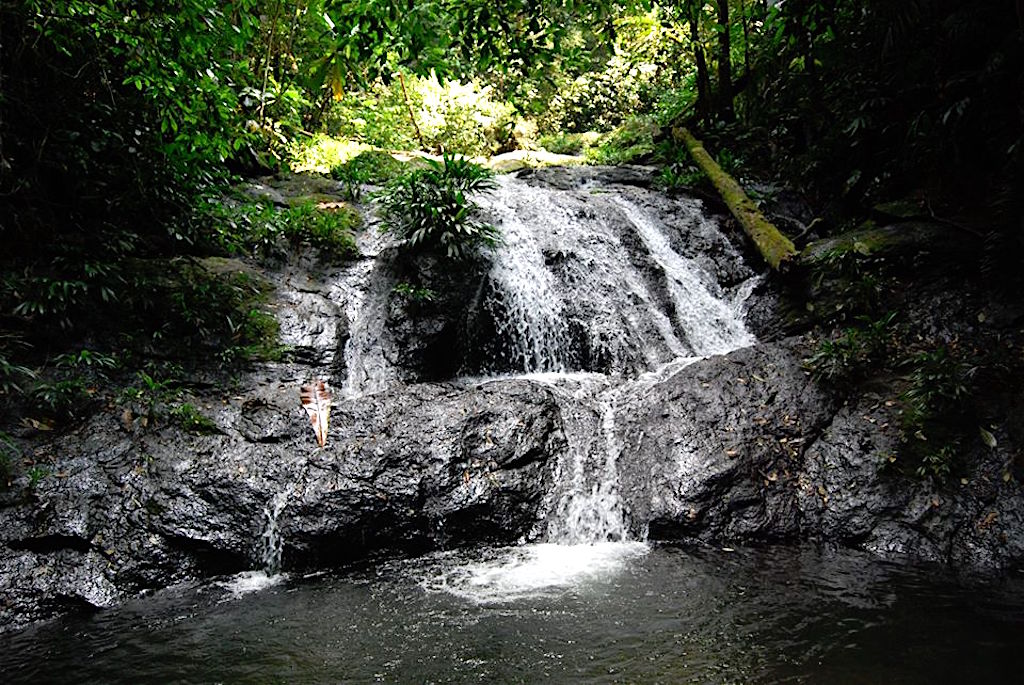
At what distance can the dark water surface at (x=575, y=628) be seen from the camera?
2982mm

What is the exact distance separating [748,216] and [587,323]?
11.3 feet

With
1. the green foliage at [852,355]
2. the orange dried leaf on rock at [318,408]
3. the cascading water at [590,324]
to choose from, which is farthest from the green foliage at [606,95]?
the orange dried leaf on rock at [318,408]

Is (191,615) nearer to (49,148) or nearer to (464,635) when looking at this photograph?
(464,635)

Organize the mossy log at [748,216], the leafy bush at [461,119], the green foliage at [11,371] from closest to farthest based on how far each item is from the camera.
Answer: the green foliage at [11,371], the mossy log at [748,216], the leafy bush at [461,119]

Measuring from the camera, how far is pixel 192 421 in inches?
222

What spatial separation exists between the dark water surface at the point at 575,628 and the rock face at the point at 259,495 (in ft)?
1.14

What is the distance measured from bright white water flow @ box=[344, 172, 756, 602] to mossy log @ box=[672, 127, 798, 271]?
52 centimetres

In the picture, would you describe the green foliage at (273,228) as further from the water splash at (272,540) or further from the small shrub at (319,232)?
the water splash at (272,540)

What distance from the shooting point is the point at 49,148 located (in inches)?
226

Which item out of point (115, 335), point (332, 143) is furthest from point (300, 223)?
point (332, 143)

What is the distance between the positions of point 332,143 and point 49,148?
7.53 m

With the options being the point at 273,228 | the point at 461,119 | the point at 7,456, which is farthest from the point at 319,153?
the point at 7,456

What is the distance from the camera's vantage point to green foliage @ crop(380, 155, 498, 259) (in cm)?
795

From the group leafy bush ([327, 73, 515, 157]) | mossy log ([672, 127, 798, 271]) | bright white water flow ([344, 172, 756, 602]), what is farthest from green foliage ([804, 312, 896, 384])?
leafy bush ([327, 73, 515, 157])
